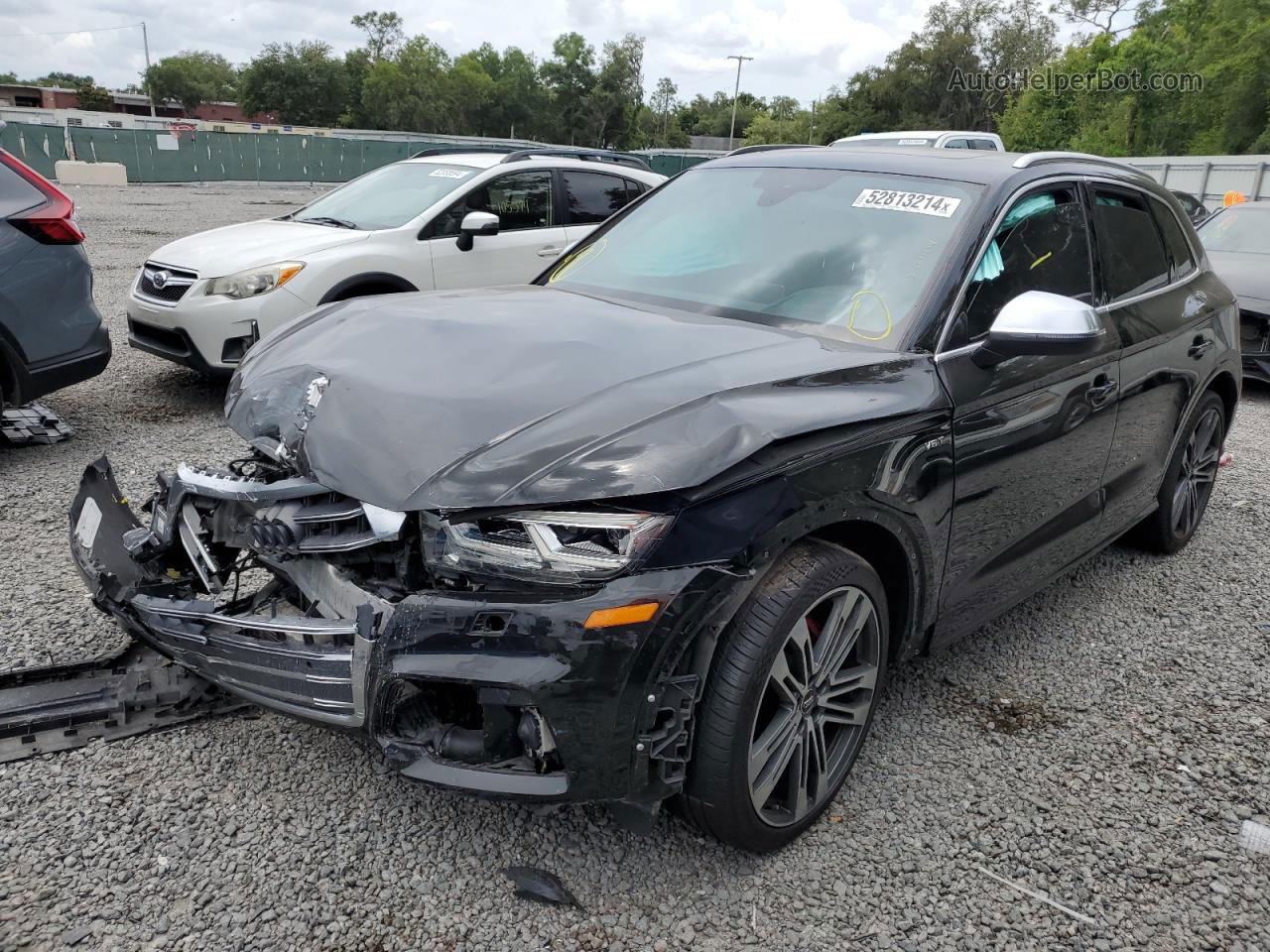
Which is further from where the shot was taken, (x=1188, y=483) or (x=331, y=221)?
(x=331, y=221)

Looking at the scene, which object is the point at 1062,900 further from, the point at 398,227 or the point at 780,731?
the point at 398,227

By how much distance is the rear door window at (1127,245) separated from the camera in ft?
11.9

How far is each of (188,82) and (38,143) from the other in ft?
311

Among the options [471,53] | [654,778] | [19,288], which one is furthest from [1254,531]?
[471,53]

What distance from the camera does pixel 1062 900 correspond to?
247 centimetres

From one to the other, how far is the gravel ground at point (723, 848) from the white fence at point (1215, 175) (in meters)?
20.0

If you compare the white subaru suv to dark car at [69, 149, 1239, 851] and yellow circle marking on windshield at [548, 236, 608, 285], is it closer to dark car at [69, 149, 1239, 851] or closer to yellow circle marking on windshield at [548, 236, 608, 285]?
yellow circle marking on windshield at [548, 236, 608, 285]

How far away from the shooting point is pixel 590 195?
8.19 meters

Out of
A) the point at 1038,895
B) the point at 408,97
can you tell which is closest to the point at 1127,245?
the point at 1038,895

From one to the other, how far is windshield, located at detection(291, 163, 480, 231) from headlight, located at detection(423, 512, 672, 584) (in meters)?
5.47

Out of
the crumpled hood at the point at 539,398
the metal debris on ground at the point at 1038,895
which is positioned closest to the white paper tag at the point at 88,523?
the crumpled hood at the point at 539,398

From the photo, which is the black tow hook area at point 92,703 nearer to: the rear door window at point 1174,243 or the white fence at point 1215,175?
the rear door window at point 1174,243

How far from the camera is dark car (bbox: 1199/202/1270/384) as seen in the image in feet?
27.3

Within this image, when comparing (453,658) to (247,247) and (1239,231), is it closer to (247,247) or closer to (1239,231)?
(247,247)
